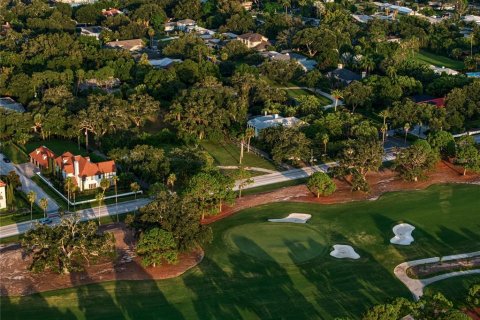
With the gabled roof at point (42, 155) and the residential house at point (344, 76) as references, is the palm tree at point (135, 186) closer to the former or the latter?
the gabled roof at point (42, 155)

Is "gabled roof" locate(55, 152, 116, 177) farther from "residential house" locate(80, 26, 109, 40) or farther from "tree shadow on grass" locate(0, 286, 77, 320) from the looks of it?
"residential house" locate(80, 26, 109, 40)

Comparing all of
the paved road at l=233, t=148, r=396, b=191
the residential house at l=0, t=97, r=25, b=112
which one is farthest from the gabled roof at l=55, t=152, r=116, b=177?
the residential house at l=0, t=97, r=25, b=112

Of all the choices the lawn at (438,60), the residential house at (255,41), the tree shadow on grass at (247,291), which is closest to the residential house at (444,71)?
the lawn at (438,60)

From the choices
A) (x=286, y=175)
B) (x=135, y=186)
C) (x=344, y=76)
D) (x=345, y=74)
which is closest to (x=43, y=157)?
(x=135, y=186)

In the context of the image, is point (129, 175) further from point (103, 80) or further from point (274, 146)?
point (103, 80)

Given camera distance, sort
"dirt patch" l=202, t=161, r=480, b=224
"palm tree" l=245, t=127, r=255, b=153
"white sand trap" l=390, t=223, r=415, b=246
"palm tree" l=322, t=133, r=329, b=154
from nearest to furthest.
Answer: "white sand trap" l=390, t=223, r=415, b=246 < "dirt patch" l=202, t=161, r=480, b=224 < "palm tree" l=322, t=133, r=329, b=154 < "palm tree" l=245, t=127, r=255, b=153

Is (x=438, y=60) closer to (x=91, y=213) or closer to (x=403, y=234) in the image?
(x=403, y=234)
